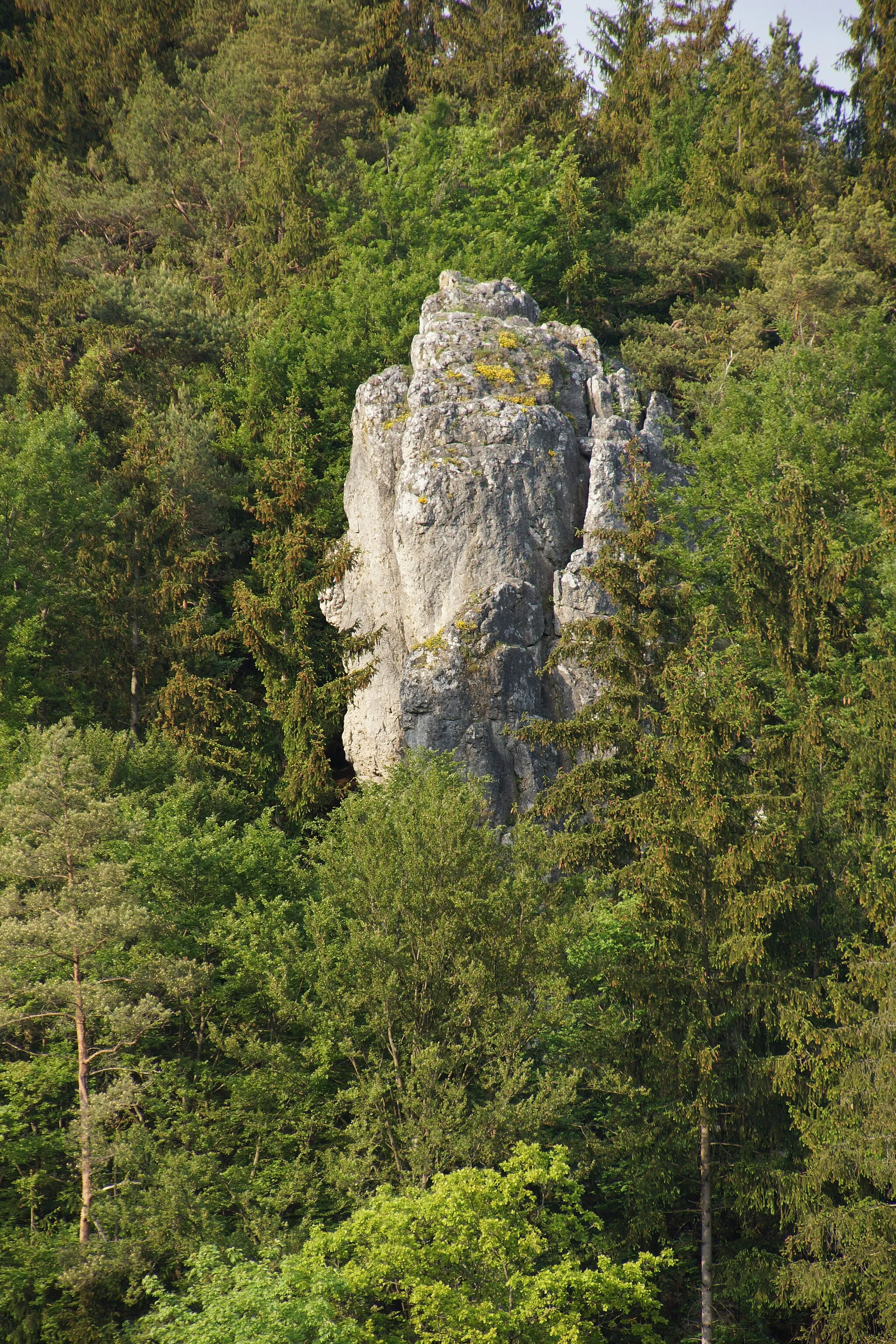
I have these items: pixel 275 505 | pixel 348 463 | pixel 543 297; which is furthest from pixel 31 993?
pixel 543 297

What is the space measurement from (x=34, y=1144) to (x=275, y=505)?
47.9 ft

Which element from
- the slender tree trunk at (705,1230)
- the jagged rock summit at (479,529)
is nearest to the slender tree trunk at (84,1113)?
the slender tree trunk at (705,1230)

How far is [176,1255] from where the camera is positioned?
49.0ft

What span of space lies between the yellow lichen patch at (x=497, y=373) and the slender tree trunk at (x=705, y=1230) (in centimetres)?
1680

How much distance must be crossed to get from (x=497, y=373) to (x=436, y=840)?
13.3 metres

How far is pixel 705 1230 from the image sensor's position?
15.4 meters

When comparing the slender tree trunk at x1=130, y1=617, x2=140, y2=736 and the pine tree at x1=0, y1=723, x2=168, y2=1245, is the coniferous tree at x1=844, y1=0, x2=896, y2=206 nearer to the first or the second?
the slender tree trunk at x1=130, y1=617, x2=140, y2=736

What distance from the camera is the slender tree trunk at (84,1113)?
49.7ft

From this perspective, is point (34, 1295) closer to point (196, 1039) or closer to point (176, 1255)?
point (176, 1255)

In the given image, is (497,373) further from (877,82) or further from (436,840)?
(877,82)

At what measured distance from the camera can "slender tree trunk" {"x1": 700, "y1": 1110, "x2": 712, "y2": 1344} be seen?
49.5 feet

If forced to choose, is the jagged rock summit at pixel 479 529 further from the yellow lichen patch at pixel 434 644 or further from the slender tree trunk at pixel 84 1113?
the slender tree trunk at pixel 84 1113

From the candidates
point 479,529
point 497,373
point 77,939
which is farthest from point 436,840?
point 497,373

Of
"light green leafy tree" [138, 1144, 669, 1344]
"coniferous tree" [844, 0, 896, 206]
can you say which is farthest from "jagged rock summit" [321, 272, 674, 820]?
"coniferous tree" [844, 0, 896, 206]
